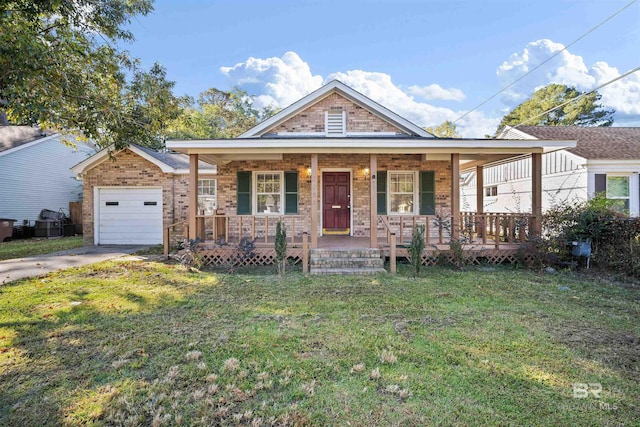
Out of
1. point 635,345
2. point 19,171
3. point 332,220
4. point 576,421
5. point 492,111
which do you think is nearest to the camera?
point 576,421

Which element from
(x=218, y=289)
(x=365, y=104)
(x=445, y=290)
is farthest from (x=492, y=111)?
(x=218, y=289)

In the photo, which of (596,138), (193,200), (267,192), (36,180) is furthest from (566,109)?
(36,180)

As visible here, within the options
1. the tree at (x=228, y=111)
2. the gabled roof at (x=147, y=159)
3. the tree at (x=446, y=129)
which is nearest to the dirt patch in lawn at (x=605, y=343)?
the gabled roof at (x=147, y=159)

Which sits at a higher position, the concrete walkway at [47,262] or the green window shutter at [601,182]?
the green window shutter at [601,182]

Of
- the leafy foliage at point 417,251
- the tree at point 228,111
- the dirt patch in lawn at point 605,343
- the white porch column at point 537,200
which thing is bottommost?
the dirt patch in lawn at point 605,343

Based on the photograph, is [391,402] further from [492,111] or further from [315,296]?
[492,111]

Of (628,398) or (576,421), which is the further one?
(628,398)

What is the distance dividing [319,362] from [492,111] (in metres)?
37.5

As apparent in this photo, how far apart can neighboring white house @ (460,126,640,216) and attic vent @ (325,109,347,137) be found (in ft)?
19.6

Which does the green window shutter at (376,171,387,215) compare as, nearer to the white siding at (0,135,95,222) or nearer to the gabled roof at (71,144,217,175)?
the gabled roof at (71,144,217,175)

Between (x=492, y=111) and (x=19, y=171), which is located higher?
(x=492, y=111)

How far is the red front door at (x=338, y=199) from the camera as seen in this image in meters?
11.0

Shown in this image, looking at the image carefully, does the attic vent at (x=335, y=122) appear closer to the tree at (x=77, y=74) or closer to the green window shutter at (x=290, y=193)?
the green window shutter at (x=290, y=193)

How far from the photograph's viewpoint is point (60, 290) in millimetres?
5996
